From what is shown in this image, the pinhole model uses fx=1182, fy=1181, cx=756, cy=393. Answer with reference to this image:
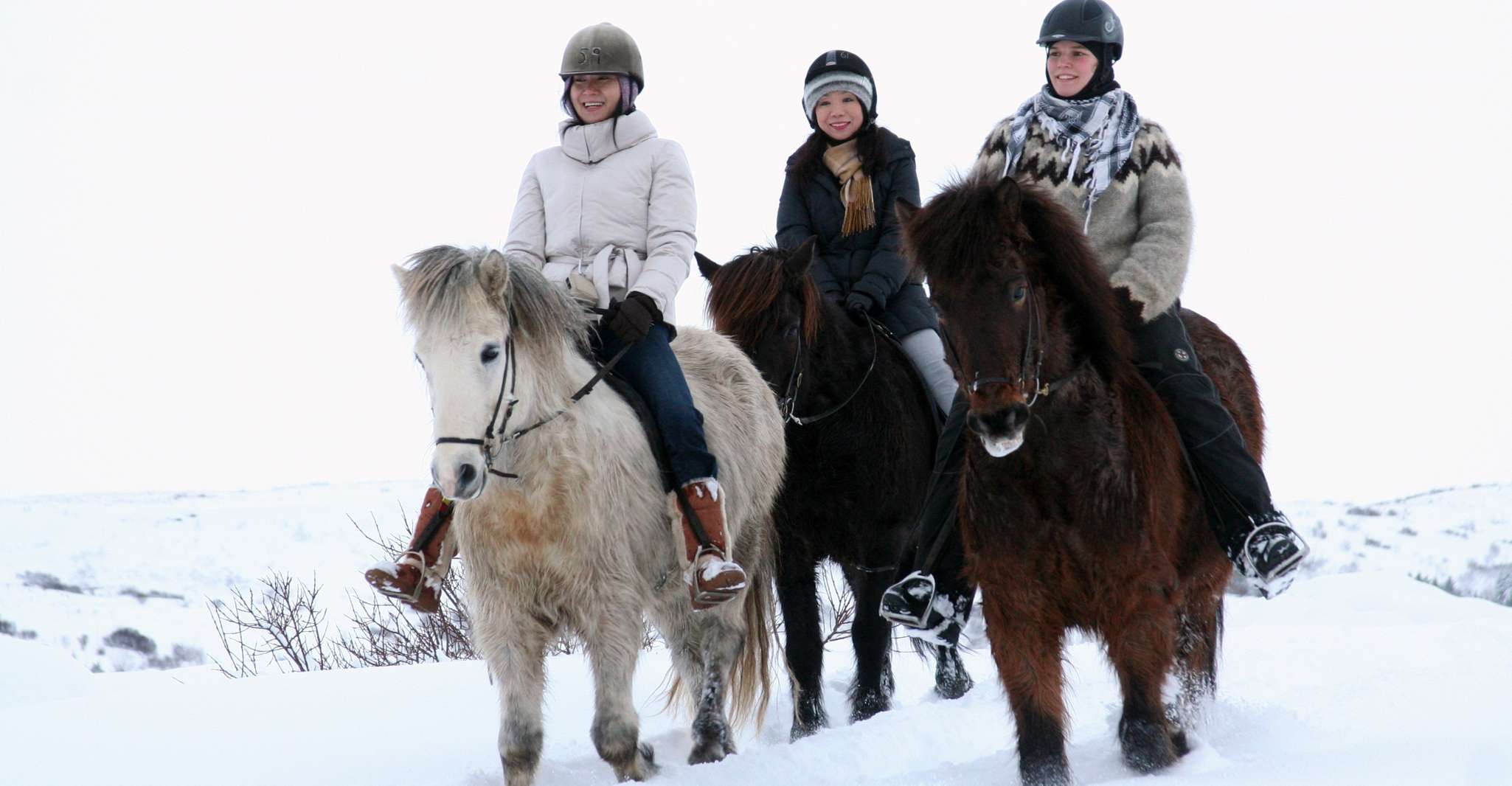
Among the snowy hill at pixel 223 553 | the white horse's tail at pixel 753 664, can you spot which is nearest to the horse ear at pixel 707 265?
the white horse's tail at pixel 753 664

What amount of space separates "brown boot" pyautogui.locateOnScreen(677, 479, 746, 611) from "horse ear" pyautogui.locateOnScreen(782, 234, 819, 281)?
63.4 inches

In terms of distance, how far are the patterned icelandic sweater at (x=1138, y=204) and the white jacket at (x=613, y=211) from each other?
146cm

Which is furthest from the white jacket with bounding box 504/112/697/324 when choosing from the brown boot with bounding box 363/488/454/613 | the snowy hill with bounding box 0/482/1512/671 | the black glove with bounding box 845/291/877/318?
the snowy hill with bounding box 0/482/1512/671

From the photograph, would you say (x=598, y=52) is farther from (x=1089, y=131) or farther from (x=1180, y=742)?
(x=1180, y=742)

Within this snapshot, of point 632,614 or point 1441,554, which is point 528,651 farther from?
point 1441,554

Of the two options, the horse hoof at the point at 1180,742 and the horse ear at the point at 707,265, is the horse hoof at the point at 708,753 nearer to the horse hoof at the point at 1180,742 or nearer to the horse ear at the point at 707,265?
the horse hoof at the point at 1180,742

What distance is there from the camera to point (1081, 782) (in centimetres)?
401

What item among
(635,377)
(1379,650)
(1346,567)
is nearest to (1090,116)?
(635,377)

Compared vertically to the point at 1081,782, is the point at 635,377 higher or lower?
higher

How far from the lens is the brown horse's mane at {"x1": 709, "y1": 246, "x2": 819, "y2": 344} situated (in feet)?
19.9

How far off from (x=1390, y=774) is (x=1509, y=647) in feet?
12.4

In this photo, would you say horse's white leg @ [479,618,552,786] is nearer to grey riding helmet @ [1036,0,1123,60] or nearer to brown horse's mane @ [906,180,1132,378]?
brown horse's mane @ [906,180,1132,378]

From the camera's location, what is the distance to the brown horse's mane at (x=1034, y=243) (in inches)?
149

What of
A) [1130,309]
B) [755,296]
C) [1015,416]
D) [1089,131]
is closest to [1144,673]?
[1015,416]
